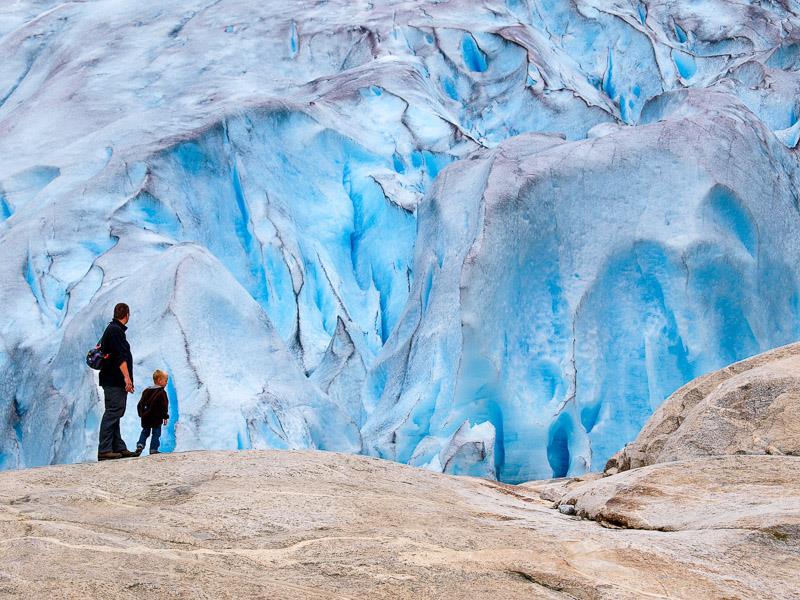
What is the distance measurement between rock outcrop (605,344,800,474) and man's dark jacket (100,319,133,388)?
3186 millimetres

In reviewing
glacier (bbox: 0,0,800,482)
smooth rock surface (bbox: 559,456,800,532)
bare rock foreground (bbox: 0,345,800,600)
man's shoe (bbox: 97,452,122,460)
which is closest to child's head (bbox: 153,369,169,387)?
man's shoe (bbox: 97,452,122,460)

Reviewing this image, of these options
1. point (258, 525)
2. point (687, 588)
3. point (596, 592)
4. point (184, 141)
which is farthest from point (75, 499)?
point (184, 141)

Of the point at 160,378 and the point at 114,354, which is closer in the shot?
the point at 114,354

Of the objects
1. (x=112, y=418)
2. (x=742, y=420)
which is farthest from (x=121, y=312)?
(x=742, y=420)

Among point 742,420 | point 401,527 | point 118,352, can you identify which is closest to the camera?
point 401,527

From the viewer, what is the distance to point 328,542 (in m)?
3.91

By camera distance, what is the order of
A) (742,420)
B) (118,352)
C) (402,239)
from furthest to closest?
1. (402,239)
2. (742,420)
3. (118,352)

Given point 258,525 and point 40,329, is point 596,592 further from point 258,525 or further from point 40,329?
point 40,329

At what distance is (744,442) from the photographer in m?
5.65

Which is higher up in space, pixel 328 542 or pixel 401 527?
pixel 328 542

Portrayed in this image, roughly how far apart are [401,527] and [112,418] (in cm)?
212

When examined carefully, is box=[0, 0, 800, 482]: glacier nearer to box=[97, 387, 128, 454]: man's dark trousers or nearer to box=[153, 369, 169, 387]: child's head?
box=[153, 369, 169, 387]: child's head

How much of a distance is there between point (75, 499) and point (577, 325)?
25.2 ft

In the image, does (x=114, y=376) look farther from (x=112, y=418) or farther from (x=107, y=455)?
(x=107, y=455)
